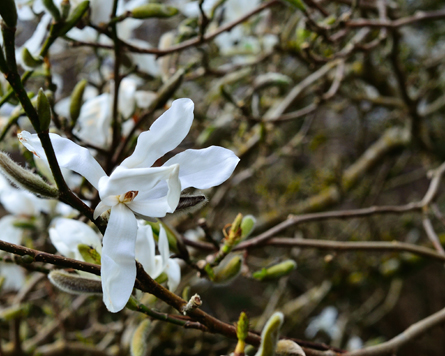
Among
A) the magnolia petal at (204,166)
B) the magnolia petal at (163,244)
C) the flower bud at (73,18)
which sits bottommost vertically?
the magnolia petal at (163,244)

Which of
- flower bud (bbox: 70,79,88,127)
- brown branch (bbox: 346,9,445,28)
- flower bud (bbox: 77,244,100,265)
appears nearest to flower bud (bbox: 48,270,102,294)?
flower bud (bbox: 77,244,100,265)

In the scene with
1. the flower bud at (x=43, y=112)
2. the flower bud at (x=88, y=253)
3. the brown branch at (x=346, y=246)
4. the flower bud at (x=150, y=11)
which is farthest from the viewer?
the brown branch at (x=346, y=246)

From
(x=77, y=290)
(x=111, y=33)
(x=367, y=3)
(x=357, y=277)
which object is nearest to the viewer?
(x=77, y=290)

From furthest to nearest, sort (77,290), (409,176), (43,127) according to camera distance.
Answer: (409,176)
(77,290)
(43,127)

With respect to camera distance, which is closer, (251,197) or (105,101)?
(105,101)

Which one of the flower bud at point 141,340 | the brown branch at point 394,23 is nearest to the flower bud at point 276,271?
the flower bud at point 141,340

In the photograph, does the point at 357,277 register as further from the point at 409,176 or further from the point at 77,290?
the point at 77,290

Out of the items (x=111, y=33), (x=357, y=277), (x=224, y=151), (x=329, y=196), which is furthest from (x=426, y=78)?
(x=224, y=151)

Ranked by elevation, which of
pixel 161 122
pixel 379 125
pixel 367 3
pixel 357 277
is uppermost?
pixel 367 3

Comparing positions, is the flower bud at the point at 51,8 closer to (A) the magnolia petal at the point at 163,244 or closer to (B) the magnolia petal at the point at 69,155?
(B) the magnolia petal at the point at 69,155
